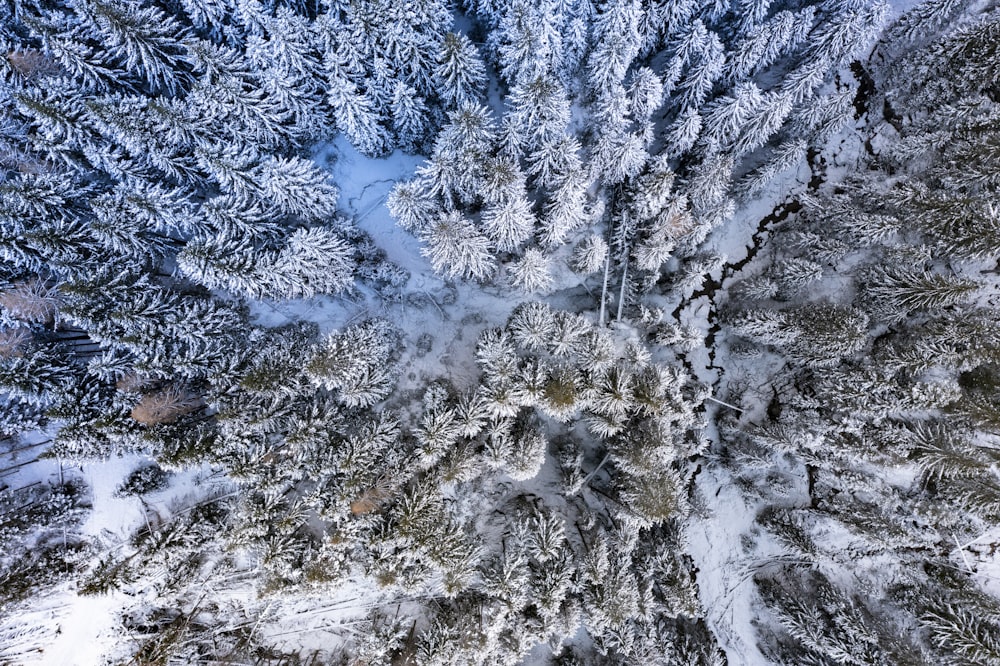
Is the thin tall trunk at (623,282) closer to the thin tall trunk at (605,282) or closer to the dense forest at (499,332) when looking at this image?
the dense forest at (499,332)

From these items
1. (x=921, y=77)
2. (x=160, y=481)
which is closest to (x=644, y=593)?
(x=160, y=481)

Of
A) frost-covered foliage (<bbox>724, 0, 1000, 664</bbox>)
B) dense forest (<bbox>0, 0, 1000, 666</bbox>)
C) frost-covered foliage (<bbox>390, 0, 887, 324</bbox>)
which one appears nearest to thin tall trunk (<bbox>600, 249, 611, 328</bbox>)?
frost-covered foliage (<bbox>390, 0, 887, 324</bbox>)

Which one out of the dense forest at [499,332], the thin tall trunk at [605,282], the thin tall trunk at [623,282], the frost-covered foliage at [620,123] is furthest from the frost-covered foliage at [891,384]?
the thin tall trunk at [605,282]

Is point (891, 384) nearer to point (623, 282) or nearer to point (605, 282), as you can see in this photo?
point (623, 282)

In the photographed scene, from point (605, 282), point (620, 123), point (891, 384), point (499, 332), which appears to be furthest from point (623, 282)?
point (891, 384)

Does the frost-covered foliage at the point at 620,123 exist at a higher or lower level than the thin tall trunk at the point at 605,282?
higher

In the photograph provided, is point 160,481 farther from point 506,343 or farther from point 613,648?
point 613,648

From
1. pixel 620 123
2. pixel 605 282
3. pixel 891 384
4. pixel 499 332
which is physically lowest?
pixel 891 384

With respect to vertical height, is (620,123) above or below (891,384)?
above

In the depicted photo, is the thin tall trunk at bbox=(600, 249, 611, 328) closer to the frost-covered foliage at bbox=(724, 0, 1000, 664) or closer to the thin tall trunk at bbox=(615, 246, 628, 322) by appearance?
the thin tall trunk at bbox=(615, 246, 628, 322)
